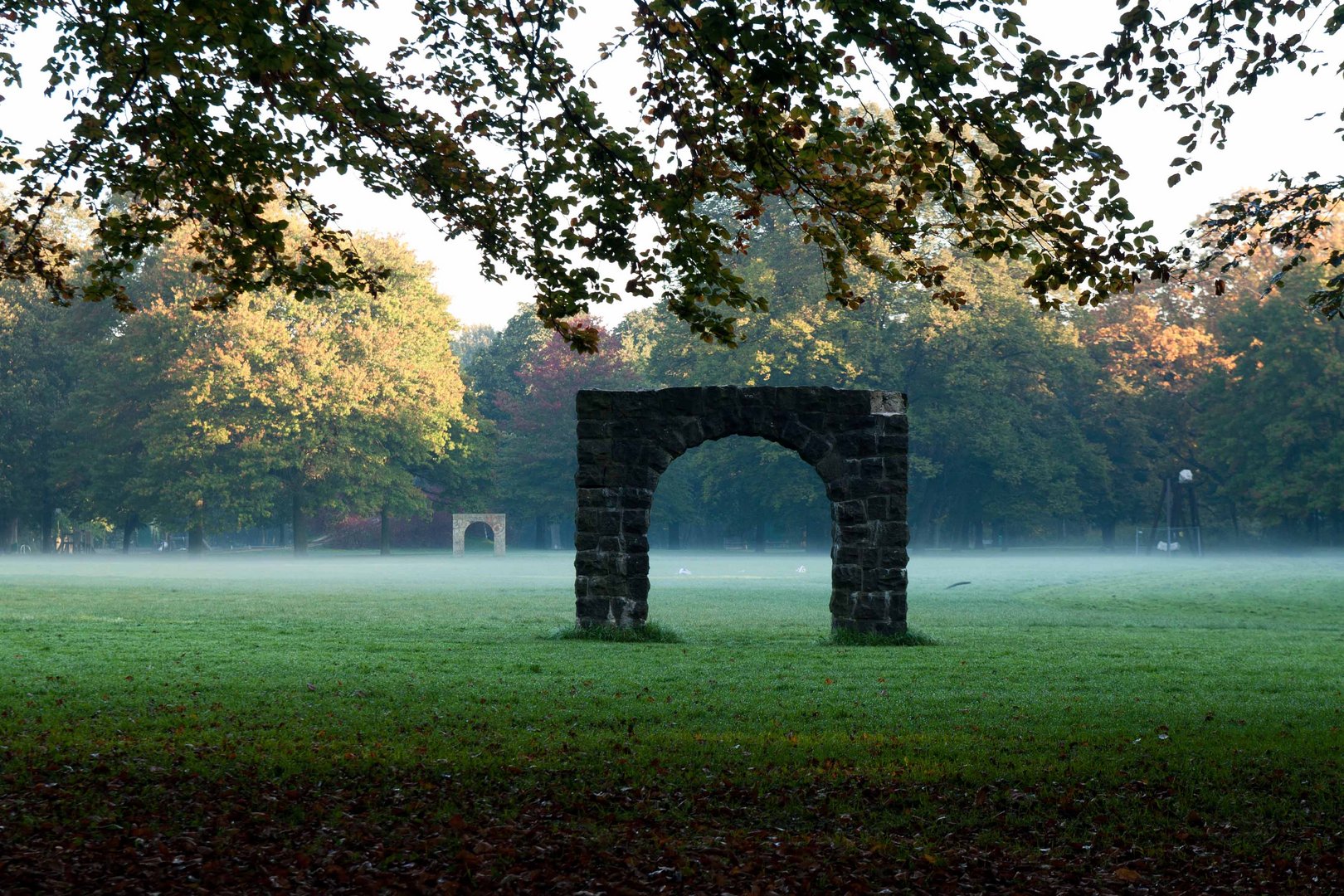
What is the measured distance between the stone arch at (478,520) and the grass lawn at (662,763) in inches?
1830

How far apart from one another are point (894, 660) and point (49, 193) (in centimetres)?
1059

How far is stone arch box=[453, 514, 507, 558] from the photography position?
66.8 meters

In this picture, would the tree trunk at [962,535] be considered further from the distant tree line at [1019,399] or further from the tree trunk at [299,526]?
the tree trunk at [299,526]

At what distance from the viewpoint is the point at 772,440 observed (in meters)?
19.1

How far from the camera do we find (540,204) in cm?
1426

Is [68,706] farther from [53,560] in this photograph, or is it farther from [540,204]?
[53,560]

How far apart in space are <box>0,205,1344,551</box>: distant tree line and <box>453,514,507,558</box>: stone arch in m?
2.32

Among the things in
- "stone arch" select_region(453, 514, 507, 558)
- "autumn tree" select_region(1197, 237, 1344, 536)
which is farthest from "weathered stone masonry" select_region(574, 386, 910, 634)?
"autumn tree" select_region(1197, 237, 1344, 536)

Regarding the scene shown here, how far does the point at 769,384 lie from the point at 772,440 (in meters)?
44.2

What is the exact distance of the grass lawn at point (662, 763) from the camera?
745cm

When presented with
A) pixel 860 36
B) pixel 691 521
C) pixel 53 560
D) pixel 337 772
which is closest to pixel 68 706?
pixel 337 772

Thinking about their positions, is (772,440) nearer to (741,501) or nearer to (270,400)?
(270,400)

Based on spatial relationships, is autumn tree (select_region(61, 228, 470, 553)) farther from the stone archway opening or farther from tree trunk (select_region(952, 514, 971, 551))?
tree trunk (select_region(952, 514, 971, 551))

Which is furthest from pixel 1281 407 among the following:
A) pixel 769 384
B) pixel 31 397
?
pixel 31 397
